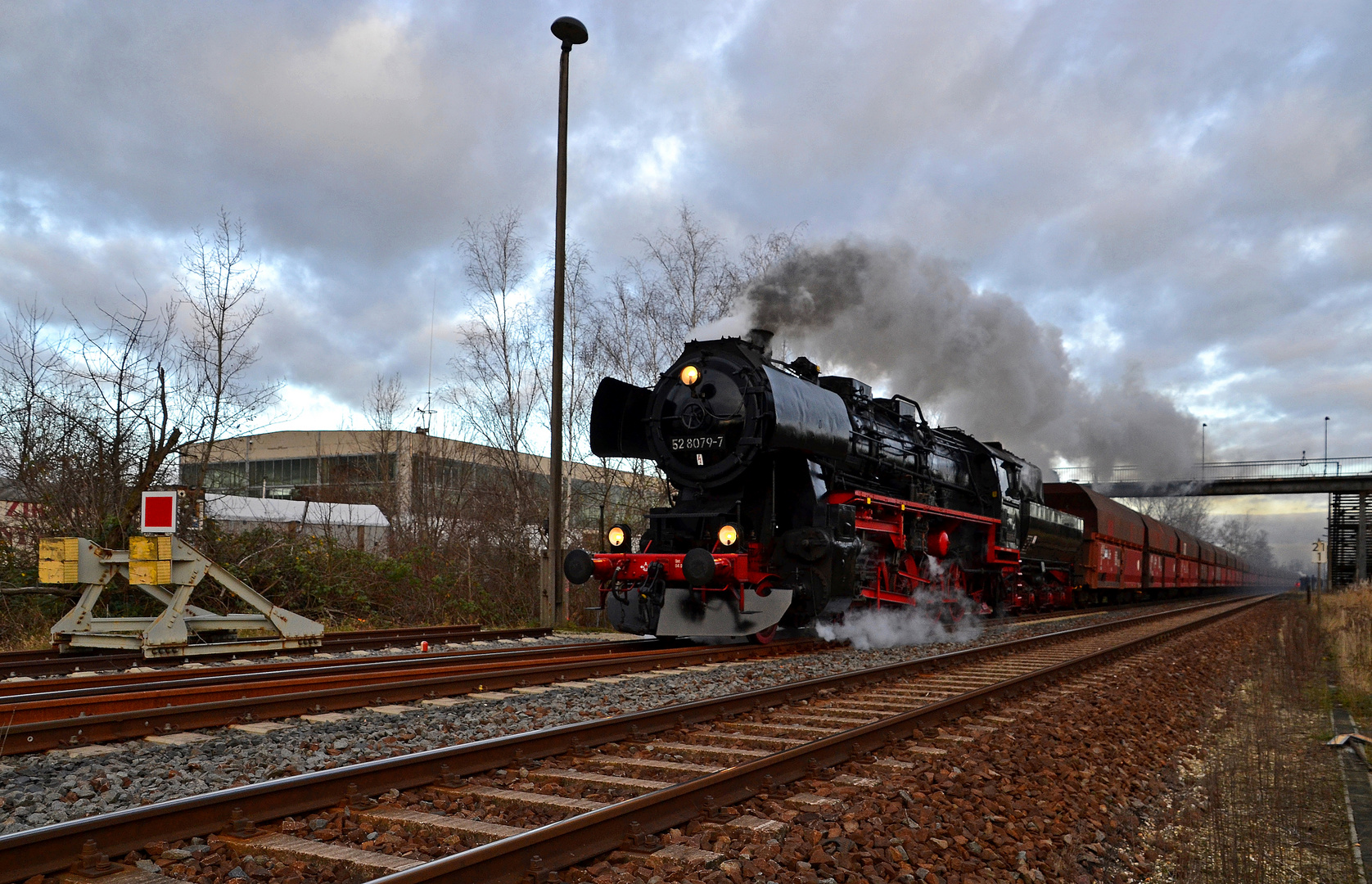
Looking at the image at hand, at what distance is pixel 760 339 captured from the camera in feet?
35.3

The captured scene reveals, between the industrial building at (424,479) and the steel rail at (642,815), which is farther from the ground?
the industrial building at (424,479)

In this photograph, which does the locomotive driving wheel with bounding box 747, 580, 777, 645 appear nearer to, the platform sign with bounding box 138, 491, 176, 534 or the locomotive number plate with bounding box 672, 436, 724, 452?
the locomotive number plate with bounding box 672, 436, 724, 452

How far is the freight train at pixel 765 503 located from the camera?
9.94 metres

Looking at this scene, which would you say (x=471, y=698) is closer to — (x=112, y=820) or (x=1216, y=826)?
(x=112, y=820)

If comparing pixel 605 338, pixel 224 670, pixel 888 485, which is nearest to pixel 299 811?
pixel 224 670

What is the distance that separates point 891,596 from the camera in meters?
11.6

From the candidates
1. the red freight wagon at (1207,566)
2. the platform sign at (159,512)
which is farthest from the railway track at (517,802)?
the red freight wagon at (1207,566)

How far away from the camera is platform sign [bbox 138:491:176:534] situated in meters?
8.50

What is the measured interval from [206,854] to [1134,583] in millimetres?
27214

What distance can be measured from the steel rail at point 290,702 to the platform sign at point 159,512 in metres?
3.03

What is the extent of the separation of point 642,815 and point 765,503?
6.95 metres

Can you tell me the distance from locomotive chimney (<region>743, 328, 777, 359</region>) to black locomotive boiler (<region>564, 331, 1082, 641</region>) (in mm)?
21

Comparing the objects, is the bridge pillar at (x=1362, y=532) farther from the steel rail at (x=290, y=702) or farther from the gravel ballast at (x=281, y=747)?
the gravel ballast at (x=281, y=747)

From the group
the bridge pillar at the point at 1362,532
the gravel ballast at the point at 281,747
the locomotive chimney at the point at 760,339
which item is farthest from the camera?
the bridge pillar at the point at 1362,532
